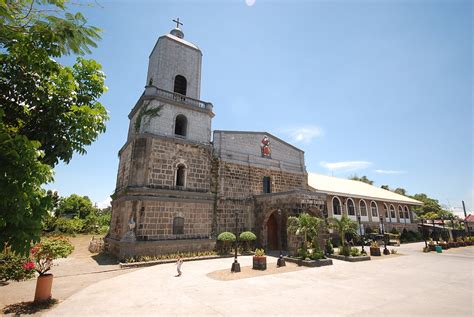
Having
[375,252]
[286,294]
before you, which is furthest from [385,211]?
[286,294]

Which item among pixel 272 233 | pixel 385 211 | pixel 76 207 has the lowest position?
pixel 272 233

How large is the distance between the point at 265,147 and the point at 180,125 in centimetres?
848

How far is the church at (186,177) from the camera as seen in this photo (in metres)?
15.4

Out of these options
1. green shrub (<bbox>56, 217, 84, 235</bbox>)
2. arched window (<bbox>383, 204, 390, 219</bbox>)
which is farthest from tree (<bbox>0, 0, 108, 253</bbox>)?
arched window (<bbox>383, 204, 390, 219</bbox>)

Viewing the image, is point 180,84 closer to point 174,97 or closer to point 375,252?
point 174,97

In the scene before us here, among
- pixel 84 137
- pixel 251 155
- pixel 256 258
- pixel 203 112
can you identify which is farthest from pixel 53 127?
pixel 251 155

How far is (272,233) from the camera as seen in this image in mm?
20859

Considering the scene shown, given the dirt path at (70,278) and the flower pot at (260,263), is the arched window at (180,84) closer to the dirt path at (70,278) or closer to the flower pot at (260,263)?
the dirt path at (70,278)

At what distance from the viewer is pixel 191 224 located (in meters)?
16.8

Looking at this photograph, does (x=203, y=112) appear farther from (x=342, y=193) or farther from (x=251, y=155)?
(x=342, y=193)

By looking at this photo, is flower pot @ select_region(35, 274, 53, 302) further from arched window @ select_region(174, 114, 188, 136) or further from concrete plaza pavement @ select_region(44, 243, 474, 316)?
arched window @ select_region(174, 114, 188, 136)

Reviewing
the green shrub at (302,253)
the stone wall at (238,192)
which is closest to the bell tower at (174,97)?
the stone wall at (238,192)

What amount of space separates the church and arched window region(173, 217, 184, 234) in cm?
7

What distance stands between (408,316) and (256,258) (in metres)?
7.29
